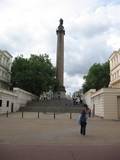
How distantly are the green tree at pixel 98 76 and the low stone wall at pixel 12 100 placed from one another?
1083 inches

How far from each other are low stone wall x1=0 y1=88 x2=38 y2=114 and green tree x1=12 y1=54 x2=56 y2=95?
32.7 ft

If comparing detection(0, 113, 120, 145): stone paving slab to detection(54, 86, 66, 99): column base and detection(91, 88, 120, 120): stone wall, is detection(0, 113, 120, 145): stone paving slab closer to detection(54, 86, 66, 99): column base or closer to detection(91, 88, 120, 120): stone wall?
detection(91, 88, 120, 120): stone wall

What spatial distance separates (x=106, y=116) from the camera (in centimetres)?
3212

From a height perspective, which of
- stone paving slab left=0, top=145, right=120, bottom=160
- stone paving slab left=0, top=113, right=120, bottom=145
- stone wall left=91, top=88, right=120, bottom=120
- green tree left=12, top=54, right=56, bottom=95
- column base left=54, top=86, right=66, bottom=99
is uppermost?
green tree left=12, top=54, right=56, bottom=95

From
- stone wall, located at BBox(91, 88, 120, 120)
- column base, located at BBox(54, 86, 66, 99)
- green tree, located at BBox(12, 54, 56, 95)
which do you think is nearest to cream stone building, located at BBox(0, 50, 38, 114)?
green tree, located at BBox(12, 54, 56, 95)

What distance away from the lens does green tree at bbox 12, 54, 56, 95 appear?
212ft

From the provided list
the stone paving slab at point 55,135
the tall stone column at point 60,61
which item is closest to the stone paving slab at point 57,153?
the stone paving slab at point 55,135

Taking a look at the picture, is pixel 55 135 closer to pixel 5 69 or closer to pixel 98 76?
pixel 5 69

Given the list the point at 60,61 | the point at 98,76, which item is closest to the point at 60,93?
the point at 60,61

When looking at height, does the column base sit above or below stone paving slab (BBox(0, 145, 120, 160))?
above

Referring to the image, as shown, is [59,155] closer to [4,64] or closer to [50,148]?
[50,148]

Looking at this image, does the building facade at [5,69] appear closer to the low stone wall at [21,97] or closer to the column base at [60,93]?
the column base at [60,93]

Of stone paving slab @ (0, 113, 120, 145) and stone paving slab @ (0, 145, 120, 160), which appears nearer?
stone paving slab @ (0, 145, 120, 160)

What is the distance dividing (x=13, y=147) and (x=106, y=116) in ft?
76.1
